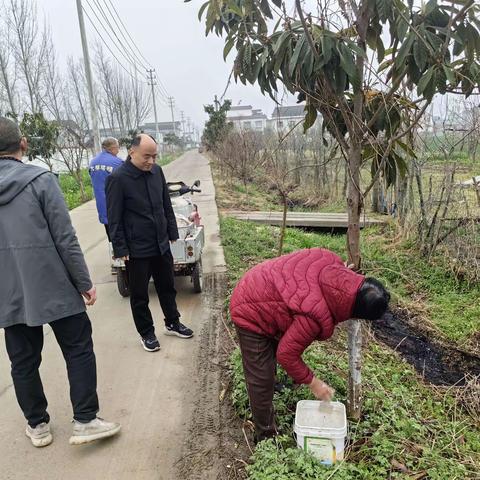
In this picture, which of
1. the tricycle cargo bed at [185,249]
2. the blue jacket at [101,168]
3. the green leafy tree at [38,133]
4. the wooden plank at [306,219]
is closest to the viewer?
the tricycle cargo bed at [185,249]

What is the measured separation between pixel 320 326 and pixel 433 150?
5.04 metres

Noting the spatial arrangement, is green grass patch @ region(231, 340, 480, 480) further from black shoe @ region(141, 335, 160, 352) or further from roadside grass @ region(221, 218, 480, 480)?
black shoe @ region(141, 335, 160, 352)

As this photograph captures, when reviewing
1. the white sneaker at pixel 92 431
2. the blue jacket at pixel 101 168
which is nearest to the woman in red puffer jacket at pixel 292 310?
the white sneaker at pixel 92 431

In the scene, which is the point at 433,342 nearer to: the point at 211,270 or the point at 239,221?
the point at 211,270

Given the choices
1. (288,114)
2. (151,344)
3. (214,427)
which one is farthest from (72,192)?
(214,427)

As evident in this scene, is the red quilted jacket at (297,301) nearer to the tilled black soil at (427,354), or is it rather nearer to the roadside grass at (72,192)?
the tilled black soil at (427,354)

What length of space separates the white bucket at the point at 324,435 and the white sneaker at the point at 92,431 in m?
1.11

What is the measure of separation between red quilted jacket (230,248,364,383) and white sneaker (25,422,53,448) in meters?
1.35

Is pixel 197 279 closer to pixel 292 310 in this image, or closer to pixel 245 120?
pixel 292 310

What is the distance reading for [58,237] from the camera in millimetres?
2291

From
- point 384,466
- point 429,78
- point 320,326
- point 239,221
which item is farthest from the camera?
point 239,221

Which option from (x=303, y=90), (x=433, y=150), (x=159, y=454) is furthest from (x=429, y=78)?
(x=433, y=150)

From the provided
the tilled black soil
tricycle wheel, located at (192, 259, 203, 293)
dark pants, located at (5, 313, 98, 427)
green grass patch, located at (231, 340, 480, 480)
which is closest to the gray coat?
dark pants, located at (5, 313, 98, 427)

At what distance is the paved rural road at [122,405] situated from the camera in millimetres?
2371
